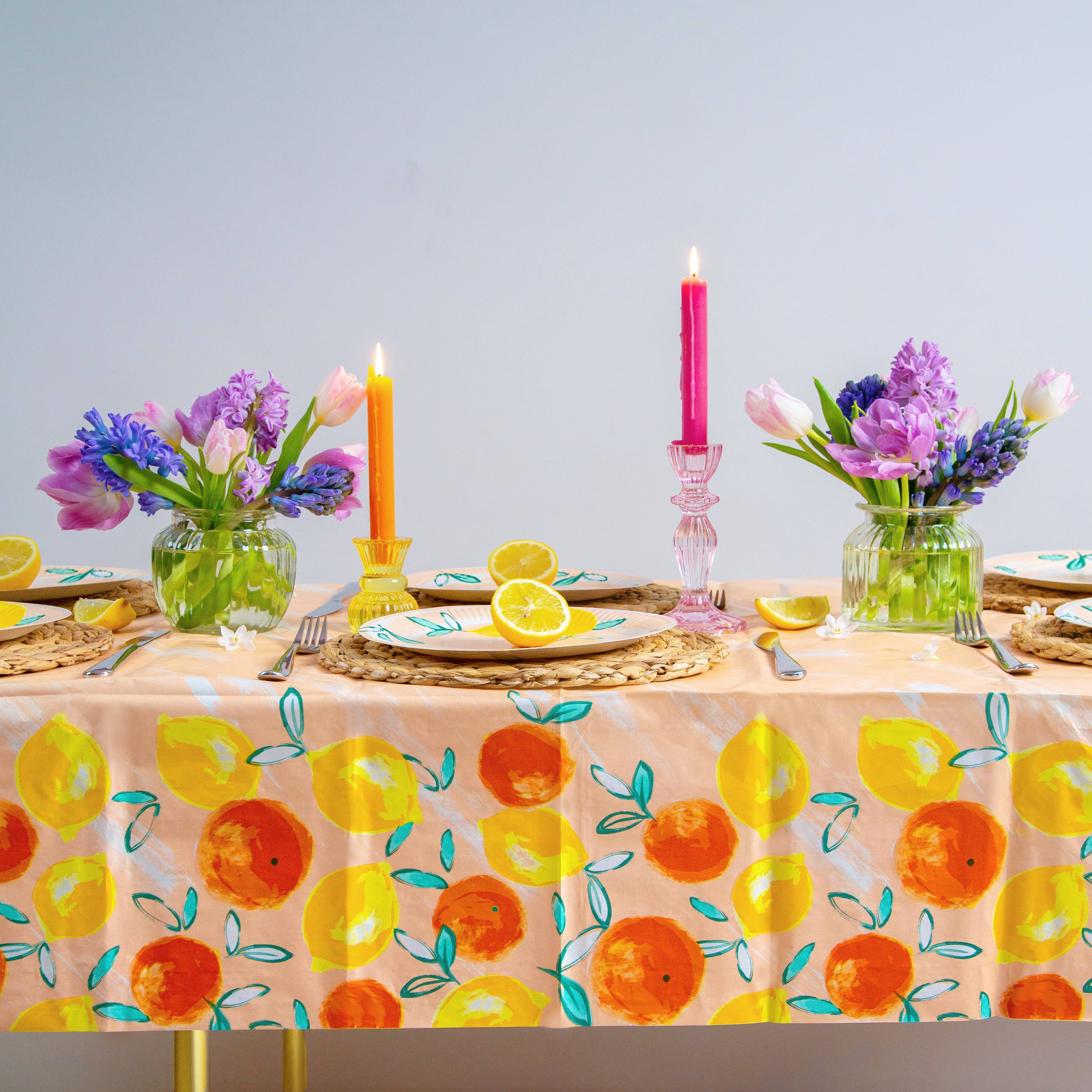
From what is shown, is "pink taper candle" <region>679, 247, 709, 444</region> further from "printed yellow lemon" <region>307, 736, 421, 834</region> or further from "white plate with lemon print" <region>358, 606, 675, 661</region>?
"printed yellow lemon" <region>307, 736, 421, 834</region>

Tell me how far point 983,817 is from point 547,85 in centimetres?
216

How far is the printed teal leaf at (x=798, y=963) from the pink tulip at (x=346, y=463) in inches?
21.7

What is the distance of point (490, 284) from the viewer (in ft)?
8.16

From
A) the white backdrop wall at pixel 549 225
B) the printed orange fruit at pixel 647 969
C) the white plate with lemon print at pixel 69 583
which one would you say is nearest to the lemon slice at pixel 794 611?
the printed orange fruit at pixel 647 969

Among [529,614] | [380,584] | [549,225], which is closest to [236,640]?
[380,584]

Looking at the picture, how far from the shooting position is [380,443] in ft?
2.99

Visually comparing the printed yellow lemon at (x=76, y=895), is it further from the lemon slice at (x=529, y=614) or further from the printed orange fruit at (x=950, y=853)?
the printed orange fruit at (x=950, y=853)

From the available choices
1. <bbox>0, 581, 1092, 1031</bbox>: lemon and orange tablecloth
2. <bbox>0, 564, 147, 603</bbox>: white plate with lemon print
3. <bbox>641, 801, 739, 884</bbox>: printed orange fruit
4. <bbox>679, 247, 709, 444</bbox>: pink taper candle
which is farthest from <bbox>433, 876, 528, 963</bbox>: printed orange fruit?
<bbox>0, 564, 147, 603</bbox>: white plate with lemon print

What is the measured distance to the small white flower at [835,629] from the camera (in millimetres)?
891

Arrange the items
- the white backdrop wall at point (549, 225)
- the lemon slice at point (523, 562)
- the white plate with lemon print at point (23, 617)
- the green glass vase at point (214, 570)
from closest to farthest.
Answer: the white plate with lemon print at point (23, 617)
the green glass vase at point (214, 570)
the lemon slice at point (523, 562)
the white backdrop wall at point (549, 225)

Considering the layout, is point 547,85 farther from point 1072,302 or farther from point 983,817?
point 983,817

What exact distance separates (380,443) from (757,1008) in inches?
22.3

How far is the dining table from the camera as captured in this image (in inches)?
27.8

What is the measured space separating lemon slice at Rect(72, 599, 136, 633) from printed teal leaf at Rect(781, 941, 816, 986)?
679 mm
